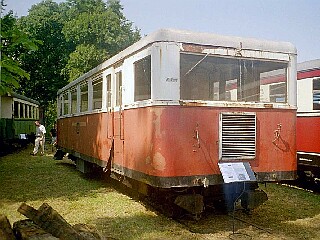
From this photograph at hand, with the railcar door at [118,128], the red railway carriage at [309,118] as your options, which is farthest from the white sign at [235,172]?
the red railway carriage at [309,118]

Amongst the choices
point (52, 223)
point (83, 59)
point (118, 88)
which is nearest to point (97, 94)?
point (118, 88)

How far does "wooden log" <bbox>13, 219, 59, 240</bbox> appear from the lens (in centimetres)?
396

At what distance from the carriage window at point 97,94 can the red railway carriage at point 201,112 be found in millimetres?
1734

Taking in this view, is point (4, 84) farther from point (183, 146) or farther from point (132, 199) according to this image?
point (132, 199)

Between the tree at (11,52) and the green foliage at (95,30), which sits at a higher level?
the green foliage at (95,30)

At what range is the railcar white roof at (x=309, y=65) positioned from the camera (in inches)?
343

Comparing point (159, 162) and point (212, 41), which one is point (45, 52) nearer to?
point (212, 41)

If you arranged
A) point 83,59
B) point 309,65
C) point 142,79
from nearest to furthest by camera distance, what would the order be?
point 142,79
point 309,65
point 83,59

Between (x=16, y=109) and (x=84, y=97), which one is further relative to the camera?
(x=16, y=109)

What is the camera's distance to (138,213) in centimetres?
672

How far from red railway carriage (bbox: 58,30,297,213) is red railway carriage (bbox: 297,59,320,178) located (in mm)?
2456

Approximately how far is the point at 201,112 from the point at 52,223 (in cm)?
269

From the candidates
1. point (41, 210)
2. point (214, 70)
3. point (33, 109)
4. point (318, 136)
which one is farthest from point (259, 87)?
point (33, 109)

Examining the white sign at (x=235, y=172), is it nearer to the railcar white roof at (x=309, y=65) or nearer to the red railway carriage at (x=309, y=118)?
the red railway carriage at (x=309, y=118)
